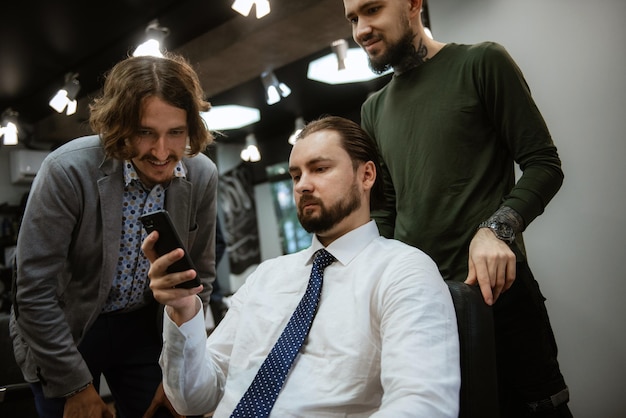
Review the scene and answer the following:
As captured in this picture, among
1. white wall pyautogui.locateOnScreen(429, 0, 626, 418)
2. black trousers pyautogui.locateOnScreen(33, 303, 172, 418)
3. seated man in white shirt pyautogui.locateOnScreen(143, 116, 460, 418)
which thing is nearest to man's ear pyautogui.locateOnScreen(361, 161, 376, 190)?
Result: seated man in white shirt pyautogui.locateOnScreen(143, 116, 460, 418)

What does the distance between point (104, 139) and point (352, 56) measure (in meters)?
3.53

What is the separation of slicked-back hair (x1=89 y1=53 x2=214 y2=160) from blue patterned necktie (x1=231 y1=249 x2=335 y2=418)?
721mm

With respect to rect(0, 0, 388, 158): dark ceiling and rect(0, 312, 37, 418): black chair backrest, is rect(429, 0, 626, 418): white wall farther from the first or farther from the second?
rect(0, 312, 37, 418): black chair backrest

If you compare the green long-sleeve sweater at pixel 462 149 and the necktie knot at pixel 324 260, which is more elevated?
the green long-sleeve sweater at pixel 462 149

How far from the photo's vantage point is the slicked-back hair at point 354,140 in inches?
58.2

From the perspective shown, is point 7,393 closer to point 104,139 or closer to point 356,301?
point 104,139

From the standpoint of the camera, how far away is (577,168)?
7.14 ft

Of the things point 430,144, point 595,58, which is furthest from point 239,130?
point 430,144

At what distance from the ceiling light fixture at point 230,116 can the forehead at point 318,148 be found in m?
4.85

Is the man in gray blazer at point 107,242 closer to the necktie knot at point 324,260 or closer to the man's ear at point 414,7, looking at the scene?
the necktie knot at point 324,260

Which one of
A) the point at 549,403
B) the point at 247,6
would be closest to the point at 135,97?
the point at 549,403

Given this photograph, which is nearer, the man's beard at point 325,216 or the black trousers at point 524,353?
the black trousers at point 524,353

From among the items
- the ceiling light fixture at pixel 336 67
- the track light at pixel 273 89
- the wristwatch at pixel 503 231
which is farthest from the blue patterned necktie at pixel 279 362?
the track light at pixel 273 89

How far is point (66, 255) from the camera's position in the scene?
1.52 meters
